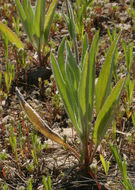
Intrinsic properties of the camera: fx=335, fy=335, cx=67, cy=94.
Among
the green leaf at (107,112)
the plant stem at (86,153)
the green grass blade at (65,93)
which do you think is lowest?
the plant stem at (86,153)

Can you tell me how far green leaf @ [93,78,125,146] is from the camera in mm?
1797

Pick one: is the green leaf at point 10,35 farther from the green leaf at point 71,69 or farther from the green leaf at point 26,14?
the green leaf at point 71,69

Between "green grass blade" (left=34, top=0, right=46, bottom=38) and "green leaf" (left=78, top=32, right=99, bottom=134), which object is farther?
"green grass blade" (left=34, top=0, right=46, bottom=38)

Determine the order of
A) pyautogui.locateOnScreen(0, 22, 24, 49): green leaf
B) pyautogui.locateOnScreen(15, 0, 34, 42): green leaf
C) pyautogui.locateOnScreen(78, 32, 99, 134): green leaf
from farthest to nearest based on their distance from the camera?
pyautogui.locateOnScreen(0, 22, 24, 49): green leaf
pyautogui.locateOnScreen(15, 0, 34, 42): green leaf
pyautogui.locateOnScreen(78, 32, 99, 134): green leaf

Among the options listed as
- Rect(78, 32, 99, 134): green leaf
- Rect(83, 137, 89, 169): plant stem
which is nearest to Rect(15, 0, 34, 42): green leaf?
Rect(78, 32, 99, 134): green leaf

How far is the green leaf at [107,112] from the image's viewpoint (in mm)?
1797

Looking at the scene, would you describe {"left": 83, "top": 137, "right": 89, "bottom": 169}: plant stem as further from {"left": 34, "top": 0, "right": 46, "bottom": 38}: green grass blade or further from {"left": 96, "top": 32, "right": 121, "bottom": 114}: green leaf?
{"left": 34, "top": 0, "right": 46, "bottom": 38}: green grass blade

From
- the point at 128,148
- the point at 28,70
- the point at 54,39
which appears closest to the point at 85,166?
the point at 128,148

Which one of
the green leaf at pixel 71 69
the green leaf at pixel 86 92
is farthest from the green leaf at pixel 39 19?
the green leaf at pixel 86 92

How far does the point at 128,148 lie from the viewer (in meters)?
2.24


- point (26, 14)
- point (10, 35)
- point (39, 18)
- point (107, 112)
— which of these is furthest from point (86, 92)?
point (10, 35)

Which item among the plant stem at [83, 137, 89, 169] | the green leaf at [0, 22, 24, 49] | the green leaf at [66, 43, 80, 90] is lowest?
the plant stem at [83, 137, 89, 169]

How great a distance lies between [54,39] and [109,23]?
2.15ft

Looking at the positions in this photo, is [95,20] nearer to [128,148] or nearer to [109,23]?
[109,23]
